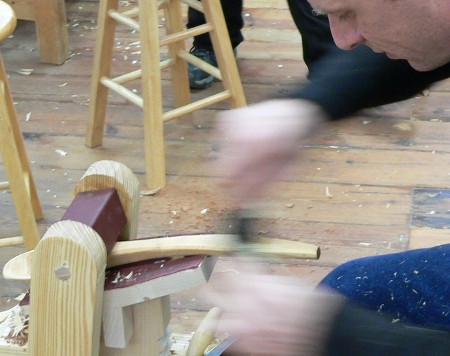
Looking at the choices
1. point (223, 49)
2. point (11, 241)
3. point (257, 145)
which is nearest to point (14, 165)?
point (11, 241)

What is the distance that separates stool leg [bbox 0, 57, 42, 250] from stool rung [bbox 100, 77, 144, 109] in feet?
1.35

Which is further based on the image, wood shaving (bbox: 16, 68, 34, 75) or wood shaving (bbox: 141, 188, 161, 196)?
wood shaving (bbox: 16, 68, 34, 75)


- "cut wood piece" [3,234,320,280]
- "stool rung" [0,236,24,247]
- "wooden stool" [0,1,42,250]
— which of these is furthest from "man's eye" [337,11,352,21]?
"stool rung" [0,236,24,247]

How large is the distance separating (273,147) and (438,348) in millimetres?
295

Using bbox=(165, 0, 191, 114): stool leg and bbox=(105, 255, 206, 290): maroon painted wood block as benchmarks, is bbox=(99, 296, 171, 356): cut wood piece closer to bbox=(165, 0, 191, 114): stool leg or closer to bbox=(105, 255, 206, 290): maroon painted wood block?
bbox=(105, 255, 206, 290): maroon painted wood block

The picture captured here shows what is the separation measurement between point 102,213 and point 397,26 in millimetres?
482

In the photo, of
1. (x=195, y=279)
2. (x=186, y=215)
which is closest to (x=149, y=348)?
(x=195, y=279)

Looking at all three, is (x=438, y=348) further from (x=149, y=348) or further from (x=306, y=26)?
(x=306, y=26)

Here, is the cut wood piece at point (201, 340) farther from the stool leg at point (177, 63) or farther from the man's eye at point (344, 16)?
the stool leg at point (177, 63)

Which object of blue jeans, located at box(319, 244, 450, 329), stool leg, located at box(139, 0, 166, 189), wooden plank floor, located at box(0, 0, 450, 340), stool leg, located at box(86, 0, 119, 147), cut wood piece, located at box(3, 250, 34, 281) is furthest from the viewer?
stool leg, located at box(86, 0, 119, 147)

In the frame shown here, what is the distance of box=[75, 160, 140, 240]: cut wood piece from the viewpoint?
1.20 m

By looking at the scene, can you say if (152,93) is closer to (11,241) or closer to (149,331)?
(11,241)

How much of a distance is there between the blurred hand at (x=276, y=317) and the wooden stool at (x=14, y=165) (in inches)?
46.9

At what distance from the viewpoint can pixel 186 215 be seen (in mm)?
2326
